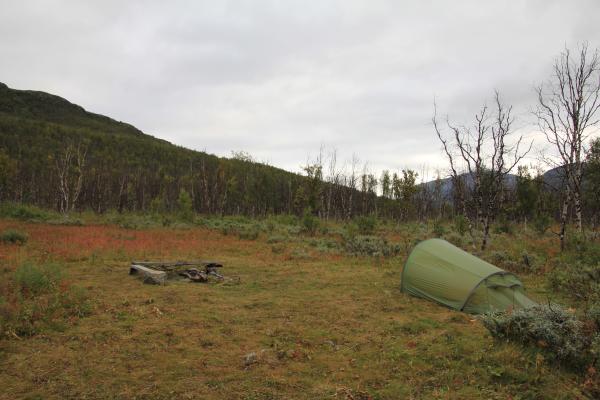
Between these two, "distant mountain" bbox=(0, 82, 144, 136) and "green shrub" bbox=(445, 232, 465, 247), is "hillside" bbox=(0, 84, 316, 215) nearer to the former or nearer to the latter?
"distant mountain" bbox=(0, 82, 144, 136)

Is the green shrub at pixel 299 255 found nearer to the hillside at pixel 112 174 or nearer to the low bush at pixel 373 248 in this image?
the low bush at pixel 373 248

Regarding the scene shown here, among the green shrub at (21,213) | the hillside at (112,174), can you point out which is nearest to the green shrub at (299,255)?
the green shrub at (21,213)

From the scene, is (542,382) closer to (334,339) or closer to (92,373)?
(334,339)

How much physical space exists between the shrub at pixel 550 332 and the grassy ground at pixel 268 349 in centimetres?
25

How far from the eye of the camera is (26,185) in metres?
56.6

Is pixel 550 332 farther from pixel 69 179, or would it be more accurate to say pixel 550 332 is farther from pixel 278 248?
pixel 69 179

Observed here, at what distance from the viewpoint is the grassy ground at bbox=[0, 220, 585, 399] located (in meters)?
5.42

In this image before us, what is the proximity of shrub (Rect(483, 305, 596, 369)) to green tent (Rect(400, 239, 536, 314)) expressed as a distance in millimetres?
2118

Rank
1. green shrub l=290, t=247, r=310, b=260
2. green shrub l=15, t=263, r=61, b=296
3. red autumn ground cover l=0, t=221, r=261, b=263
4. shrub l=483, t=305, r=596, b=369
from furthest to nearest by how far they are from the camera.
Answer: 1. green shrub l=290, t=247, r=310, b=260
2. red autumn ground cover l=0, t=221, r=261, b=263
3. green shrub l=15, t=263, r=61, b=296
4. shrub l=483, t=305, r=596, b=369

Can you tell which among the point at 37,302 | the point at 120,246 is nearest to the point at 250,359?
the point at 37,302

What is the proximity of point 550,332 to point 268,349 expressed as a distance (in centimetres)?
467

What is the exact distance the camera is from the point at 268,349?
274 inches

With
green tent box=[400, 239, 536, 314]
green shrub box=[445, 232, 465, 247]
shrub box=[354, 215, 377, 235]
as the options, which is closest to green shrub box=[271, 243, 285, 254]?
shrub box=[354, 215, 377, 235]

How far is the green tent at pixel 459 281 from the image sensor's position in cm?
948
